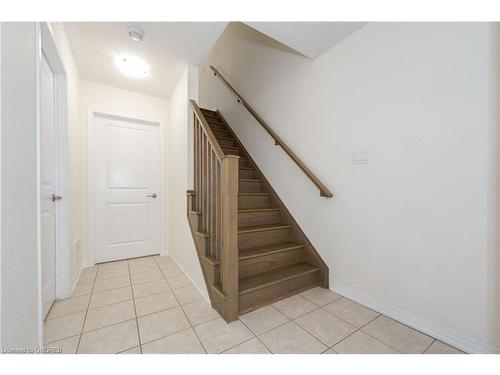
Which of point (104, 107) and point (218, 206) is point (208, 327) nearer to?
point (218, 206)

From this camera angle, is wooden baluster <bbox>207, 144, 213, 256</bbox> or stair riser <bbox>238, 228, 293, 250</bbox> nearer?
wooden baluster <bbox>207, 144, 213, 256</bbox>

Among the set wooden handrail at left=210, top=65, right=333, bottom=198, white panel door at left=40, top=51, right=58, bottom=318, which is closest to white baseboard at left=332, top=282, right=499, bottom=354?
wooden handrail at left=210, top=65, right=333, bottom=198

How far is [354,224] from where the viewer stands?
1.73m

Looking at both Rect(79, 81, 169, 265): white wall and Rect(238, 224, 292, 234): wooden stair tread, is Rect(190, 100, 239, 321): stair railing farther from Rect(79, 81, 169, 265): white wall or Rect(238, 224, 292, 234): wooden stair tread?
Rect(79, 81, 169, 265): white wall

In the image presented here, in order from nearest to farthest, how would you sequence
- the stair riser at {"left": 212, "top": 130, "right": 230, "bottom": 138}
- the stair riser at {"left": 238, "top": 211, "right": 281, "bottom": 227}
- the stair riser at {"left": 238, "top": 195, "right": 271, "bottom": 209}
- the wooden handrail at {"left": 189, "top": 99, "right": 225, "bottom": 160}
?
the wooden handrail at {"left": 189, "top": 99, "right": 225, "bottom": 160}
the stair riser at {"left": 238, "top": 211, "right": 281, "bottom": 227}
the stair riser at {"left": 238, "top": 195, "right": 271, "bottom": 209}
the stair riser at {"left": 212, "top": 130, "right": 230, "bottom": 138}

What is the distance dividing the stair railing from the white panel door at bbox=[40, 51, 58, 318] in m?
1.17

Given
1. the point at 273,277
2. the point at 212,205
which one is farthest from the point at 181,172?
the point at 273,277

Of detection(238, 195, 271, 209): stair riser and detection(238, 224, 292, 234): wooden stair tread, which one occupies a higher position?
detection(238, 195, 271, 209): stair riser

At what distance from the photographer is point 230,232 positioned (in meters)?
1.48

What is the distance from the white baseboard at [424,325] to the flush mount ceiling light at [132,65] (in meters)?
3.04

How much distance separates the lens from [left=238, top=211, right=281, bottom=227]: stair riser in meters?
2.23
